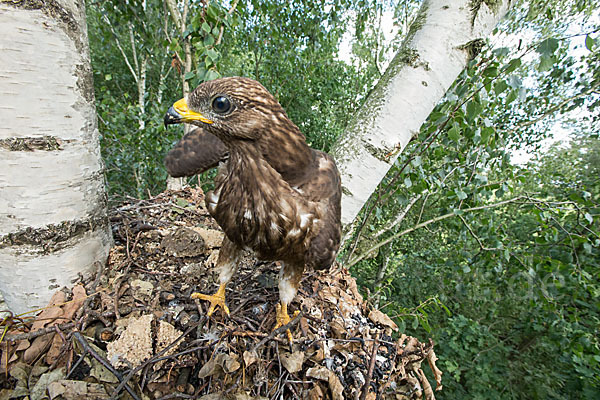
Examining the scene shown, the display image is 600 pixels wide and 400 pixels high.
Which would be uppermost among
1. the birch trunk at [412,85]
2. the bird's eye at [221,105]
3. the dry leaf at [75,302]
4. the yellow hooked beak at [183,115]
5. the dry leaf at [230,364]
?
the birch trunk at [412,85]

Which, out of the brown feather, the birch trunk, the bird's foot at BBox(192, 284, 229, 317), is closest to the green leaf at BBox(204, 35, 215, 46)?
the brown feather

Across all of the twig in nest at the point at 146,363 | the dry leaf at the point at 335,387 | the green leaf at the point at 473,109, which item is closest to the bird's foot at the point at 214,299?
the twig in nest at the point at 146,363

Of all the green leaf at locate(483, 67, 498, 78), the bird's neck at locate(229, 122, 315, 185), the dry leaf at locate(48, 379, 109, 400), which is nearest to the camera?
the dry leaf at locate(48, 379, 109, 400)

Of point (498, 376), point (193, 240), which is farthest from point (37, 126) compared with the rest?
point (498, 376)

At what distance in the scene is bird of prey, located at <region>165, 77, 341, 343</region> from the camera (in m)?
1.33

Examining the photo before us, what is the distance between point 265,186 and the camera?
1.44m

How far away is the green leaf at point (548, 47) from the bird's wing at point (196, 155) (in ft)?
6.07

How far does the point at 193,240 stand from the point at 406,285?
6381 millimetres

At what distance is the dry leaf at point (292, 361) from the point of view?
4.53 feet

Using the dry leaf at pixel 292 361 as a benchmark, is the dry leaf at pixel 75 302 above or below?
below

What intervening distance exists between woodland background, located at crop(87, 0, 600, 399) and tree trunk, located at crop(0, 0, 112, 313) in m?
0.99

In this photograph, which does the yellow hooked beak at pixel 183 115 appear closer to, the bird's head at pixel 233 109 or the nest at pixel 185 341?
the bird's head at pixel 233 109

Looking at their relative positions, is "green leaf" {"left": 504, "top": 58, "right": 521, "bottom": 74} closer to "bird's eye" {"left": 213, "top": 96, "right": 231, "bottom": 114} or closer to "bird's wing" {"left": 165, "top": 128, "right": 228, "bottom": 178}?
"bird's eye" {"left": 213, "top": 96, "right": 231, "bottom": 114}

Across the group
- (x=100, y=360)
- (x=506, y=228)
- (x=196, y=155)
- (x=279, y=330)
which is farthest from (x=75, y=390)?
(x=506, y=228)
